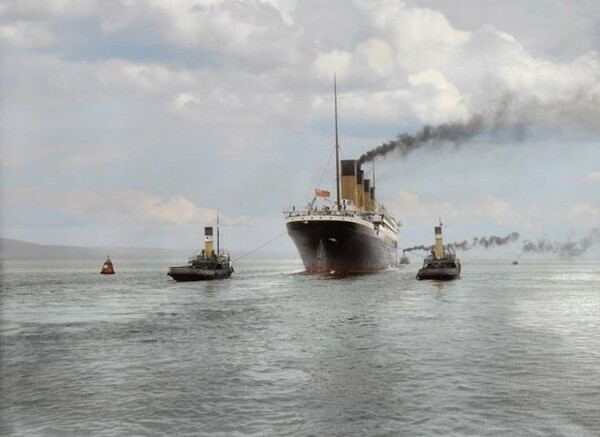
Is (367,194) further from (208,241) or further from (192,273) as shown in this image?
(192,273)

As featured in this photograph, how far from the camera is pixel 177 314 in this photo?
4275 centimetres

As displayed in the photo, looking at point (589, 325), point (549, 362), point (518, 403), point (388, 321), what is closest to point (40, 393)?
point (518, 403)

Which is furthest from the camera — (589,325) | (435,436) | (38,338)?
(589,325)

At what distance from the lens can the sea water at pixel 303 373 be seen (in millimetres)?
15750

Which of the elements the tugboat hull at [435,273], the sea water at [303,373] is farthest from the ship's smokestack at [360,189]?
the sea water at [303,373]

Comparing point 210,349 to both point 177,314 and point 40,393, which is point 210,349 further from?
point 177,314

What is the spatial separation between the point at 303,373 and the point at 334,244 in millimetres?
65349

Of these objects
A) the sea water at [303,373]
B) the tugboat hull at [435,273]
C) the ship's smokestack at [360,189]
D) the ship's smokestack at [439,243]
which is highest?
the ship's smokestack at [360,189]

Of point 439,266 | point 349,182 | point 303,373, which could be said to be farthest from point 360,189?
point 303,373

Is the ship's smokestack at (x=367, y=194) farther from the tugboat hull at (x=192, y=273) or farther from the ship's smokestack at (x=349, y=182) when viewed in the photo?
the tugboat hull at (x=192, y=273)

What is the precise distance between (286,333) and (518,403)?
16.6 m

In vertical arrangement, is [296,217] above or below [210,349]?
above

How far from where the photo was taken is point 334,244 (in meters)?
87.1

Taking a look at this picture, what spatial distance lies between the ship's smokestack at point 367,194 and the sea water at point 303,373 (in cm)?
8570
